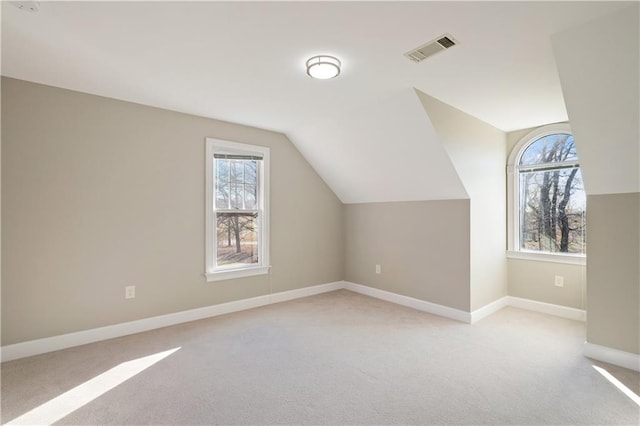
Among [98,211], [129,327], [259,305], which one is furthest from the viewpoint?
[259,305]

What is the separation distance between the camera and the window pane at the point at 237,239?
12.9 ft

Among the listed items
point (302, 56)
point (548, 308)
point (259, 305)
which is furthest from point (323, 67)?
point (548, 308)

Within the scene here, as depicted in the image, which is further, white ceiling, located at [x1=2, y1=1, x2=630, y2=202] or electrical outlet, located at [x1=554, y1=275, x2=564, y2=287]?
electrical outlet, located at [x1=554, y1=275, x2=564, y2=287]

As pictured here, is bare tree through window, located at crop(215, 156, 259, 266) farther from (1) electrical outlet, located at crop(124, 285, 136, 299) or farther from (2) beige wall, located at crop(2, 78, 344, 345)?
(1) electrical outlet, located at crop(124, 285, 136, 299)

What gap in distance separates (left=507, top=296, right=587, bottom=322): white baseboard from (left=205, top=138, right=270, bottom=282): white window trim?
329 cm

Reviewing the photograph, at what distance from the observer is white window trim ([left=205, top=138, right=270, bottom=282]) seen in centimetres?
375

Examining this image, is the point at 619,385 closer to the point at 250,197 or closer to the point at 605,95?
the point at 605,95

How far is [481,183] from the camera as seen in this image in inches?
150

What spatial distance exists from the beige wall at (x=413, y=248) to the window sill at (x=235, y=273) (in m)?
1.54

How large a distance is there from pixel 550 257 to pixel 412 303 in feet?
5.76

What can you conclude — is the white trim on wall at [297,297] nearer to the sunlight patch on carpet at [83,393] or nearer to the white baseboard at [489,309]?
the white baseboard at [489,309]

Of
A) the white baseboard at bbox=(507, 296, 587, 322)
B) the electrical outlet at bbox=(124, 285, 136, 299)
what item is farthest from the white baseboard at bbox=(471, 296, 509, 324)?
the electrical outlet at bbox=(124, 285, 136, 299)

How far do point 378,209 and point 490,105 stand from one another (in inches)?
77.2

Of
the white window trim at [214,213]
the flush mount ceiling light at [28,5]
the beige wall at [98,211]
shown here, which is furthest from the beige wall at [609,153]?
the beige wall at [98,211]
